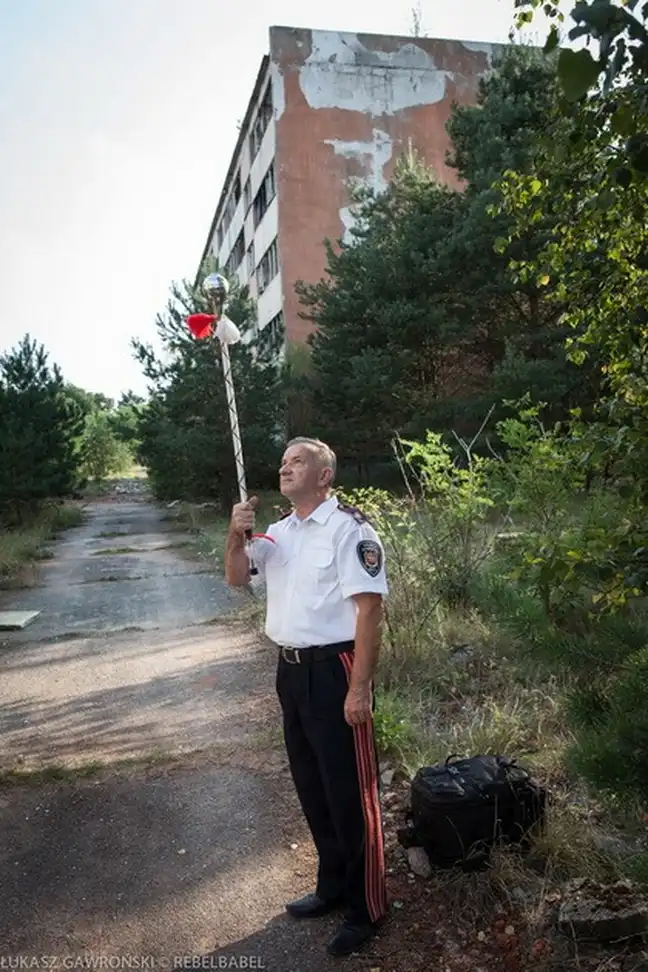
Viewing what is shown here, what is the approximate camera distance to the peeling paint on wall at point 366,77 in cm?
2483

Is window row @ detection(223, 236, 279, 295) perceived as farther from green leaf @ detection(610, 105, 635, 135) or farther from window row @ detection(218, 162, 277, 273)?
green leaf @ detection(610, 105, 635, 135)

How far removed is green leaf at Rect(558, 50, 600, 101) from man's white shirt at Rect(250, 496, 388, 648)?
1.86 m

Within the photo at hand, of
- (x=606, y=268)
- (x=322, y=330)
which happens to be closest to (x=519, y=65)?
(x=322, y=330)

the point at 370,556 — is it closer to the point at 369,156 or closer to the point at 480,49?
the point at 369,156

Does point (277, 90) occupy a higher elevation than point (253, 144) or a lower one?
lower

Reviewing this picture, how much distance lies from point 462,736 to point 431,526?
2.86m

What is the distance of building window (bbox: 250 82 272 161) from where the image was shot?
86.0 feet

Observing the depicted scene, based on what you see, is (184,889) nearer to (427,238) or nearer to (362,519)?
(362,519)

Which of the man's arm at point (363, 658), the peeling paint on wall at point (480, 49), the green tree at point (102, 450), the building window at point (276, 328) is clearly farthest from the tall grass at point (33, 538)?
the green tree at point (102, 450)

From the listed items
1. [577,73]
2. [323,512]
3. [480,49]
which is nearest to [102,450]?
[480,49]

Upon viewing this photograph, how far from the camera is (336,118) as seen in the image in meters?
25.2

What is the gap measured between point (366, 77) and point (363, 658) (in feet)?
86.9

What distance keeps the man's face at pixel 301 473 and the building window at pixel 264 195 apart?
24.8m

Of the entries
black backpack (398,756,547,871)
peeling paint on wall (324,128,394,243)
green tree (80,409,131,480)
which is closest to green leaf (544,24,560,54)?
black backpack (398,756,547,871)
